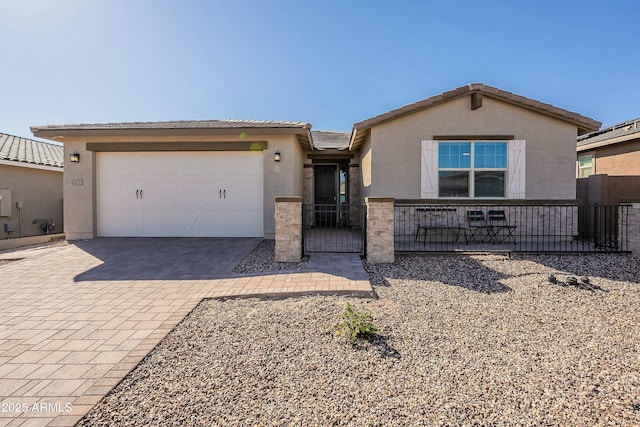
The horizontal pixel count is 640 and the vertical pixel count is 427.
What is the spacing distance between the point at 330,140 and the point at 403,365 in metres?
12.2

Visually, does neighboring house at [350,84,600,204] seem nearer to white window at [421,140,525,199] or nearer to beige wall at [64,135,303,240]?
white window at [421,140,525,199]

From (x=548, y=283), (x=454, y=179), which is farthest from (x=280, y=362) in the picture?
(x=454, y=179)

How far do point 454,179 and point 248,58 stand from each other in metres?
7.78

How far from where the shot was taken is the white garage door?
9.38 metres

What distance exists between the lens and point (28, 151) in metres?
13.4

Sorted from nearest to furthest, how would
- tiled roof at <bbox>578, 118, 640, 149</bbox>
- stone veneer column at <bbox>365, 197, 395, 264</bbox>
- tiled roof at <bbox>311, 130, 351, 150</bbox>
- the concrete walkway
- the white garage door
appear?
1. the concrete walkway
2. stone veneer column at <bbox>365, 197, 395, 264</bbox>
3. the white garage door
4. tiled roof at <bbox>578, 118, 640, 149</bbox>
5. tiled roof at <bbox>311, 130, 351, 150</bbox>

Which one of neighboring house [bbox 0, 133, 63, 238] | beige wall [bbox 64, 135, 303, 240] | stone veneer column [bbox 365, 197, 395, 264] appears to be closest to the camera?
stone veneer column [bbox 365, 197, 395, 264]

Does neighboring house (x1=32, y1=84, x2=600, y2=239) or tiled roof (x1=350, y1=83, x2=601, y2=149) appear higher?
tiled roof (x1=350, y1=83, x2=601, y2=149)

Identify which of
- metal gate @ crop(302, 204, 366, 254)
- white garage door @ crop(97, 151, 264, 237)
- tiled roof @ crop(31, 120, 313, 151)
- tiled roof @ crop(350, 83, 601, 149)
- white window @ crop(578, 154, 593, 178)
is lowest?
metal gate @ crop(302, 204, 366, 254)

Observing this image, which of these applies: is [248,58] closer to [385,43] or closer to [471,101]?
[385,43]

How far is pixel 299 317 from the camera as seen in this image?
147 inches

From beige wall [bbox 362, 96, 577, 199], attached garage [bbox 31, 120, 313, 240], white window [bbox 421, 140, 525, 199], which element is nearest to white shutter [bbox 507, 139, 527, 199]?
white window [bbox 421, 140, 525, 199]

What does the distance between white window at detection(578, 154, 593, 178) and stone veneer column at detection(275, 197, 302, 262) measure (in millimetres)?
13587

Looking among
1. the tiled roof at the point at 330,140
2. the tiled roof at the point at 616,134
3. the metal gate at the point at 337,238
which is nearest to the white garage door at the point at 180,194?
the metal gate at the point at 337,238
